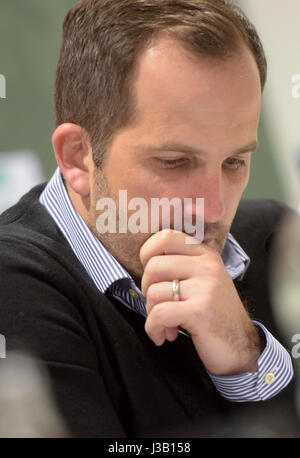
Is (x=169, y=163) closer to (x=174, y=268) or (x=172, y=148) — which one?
(x=172, y=148)

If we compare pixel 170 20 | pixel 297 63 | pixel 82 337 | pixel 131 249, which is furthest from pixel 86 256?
pixel 297 63

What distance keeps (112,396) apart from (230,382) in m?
0.22

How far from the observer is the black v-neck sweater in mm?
971

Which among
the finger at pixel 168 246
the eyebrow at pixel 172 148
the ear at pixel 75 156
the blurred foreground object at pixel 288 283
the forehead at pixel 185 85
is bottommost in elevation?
the blurred foreground object at pixel 288 283

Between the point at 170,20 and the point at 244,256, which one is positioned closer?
the point at 170,20

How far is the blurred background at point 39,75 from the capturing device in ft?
6.89

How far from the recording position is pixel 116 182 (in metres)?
1.17

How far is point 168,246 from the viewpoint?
1.10m

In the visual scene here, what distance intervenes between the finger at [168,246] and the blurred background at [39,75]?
1.01 m

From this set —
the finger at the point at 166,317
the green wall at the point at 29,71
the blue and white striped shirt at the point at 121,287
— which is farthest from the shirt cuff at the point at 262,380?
the green wall at the point at 29,71

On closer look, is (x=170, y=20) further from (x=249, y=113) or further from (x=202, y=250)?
(x=202, y=250)

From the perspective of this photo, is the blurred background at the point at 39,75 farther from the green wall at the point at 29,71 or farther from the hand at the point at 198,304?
the hand at the point at 198,304

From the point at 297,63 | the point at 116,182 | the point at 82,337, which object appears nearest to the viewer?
the point at 82,337

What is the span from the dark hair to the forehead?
0.02 metres
